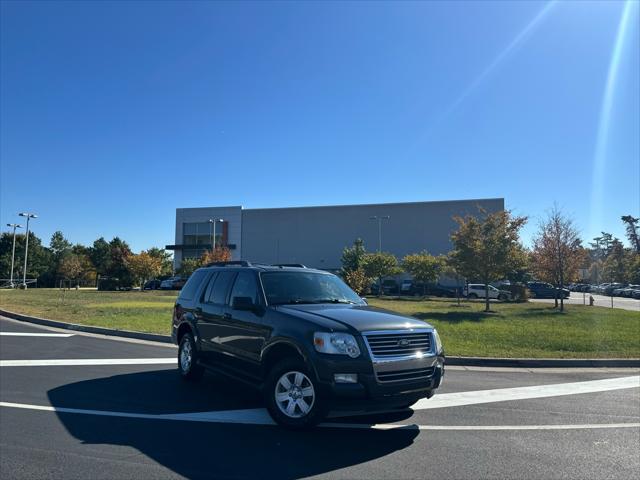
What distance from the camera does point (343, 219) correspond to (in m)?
67.6

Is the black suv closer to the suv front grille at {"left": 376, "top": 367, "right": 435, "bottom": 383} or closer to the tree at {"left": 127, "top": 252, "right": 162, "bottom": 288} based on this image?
the suv front grille at {"left": 376, "top": 367, "right": 435, "bottom": 383}

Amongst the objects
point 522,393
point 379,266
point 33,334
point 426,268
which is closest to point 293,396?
point 522,393

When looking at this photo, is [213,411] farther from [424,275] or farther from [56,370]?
[424,275]

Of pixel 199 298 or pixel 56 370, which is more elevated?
pixel 199 298

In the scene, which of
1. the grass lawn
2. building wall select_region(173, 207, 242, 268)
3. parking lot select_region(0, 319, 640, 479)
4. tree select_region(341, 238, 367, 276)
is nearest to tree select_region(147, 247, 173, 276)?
building wall select_region(173, 207, 242, 268)

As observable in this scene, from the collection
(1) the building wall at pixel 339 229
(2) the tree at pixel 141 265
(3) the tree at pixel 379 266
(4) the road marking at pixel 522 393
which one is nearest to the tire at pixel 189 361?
(4) the road marking at pixel 522 393

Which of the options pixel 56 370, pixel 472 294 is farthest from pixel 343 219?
pixel 56 370

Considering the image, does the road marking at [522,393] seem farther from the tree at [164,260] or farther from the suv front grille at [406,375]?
the tree at [164,260]

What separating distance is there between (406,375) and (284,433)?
1446 mm

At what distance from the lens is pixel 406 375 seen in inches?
199

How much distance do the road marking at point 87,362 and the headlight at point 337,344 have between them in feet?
17.7

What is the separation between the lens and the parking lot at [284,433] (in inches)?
169

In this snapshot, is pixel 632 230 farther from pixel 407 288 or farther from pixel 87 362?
pixel 87 362

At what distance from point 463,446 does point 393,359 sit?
45.0 inches
